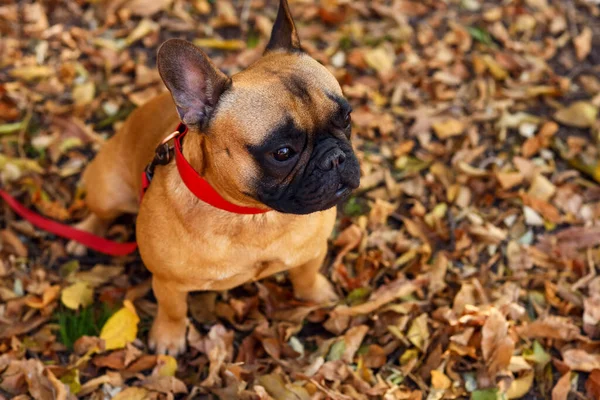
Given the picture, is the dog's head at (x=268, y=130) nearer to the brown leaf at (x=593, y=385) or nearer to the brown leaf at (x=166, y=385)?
the brown leaf at (x=166, y=385)

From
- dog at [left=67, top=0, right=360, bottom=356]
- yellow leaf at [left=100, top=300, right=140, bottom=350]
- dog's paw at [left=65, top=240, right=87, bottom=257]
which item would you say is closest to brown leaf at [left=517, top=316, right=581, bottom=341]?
dog at [left=67, top=0, right=360, bottom=356]

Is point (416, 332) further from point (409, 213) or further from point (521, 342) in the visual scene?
point (409, 213)

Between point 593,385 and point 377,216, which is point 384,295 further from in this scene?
point 593,385

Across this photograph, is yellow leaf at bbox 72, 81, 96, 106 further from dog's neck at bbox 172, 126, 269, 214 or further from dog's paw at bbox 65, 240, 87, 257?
dog's neck at bbox 172, 126, 269, 214

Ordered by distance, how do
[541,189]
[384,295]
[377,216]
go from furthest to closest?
[541,189] < [377,216] < [384,295]

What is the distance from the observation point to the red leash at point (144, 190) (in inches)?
117

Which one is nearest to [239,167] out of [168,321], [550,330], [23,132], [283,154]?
[283,154]

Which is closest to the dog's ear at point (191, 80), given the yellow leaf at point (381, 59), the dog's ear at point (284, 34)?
the dog's ear at point (284, 34)

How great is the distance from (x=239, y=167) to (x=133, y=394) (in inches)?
59.5

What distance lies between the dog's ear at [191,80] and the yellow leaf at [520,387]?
6.99ft

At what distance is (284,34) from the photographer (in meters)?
3.14

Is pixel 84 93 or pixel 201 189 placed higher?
pixel 201 189

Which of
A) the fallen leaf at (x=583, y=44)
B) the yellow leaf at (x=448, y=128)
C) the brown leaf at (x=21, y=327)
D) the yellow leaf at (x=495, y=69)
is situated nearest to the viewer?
the brown leaf at (x=21, y=327)

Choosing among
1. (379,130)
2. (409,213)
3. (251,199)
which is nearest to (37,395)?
(251,199)
